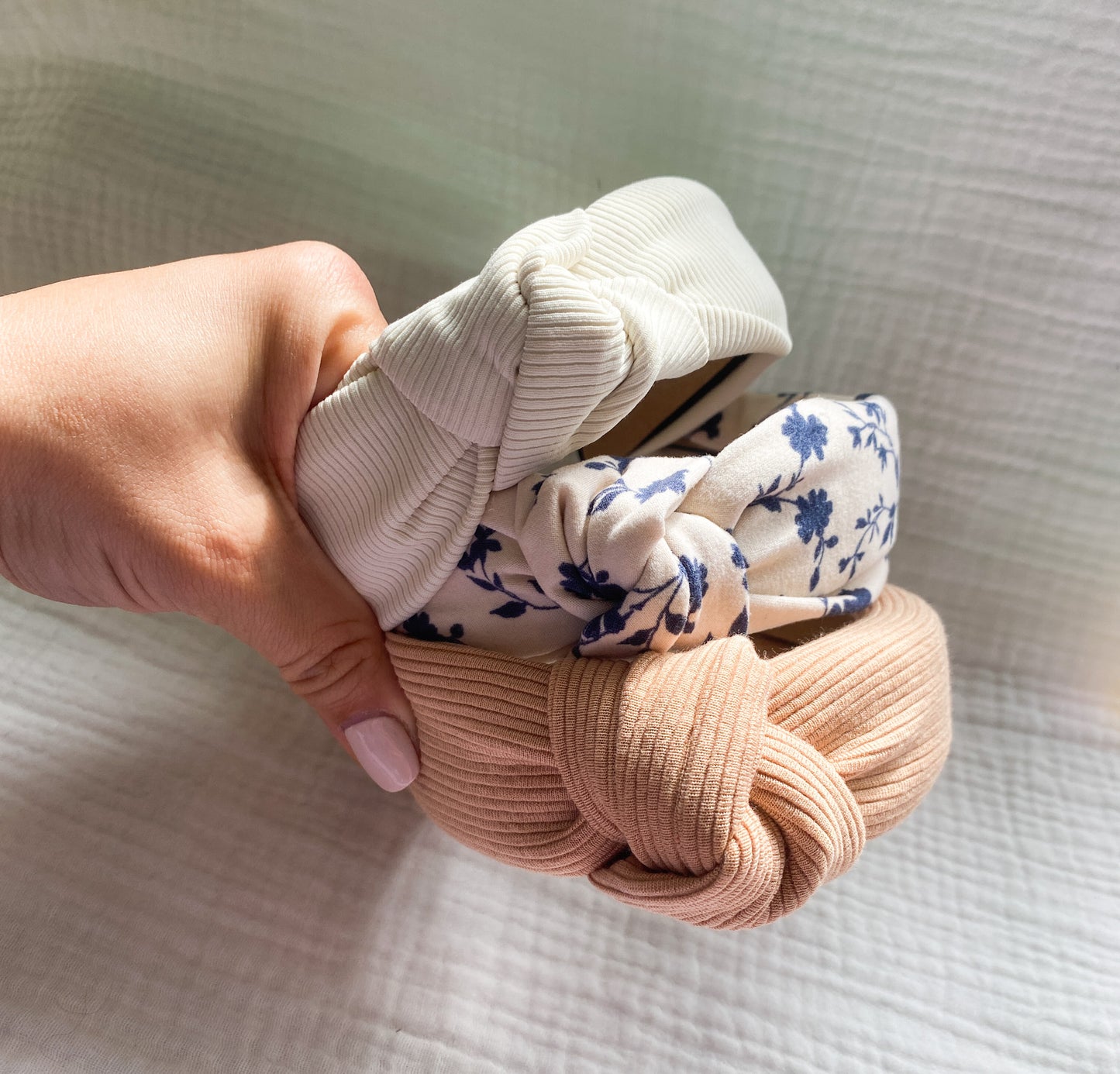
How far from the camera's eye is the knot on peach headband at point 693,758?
0.43m

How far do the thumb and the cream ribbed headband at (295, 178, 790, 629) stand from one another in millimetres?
16

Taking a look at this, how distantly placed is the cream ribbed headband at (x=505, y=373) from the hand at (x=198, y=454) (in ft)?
0.09

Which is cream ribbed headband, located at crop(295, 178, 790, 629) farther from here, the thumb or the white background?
the white background

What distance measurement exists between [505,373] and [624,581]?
12cm

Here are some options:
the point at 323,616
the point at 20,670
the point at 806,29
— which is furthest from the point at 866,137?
the point at 20,670

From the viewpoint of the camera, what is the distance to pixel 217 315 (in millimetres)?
521

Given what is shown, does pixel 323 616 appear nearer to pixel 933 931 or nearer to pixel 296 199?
pixel 296 199

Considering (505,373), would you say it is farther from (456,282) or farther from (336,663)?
(456,282)

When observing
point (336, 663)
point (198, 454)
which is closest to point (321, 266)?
point (198, 454)

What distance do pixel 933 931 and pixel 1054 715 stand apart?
0.87ft

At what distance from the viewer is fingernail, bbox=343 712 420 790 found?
1.85 ft

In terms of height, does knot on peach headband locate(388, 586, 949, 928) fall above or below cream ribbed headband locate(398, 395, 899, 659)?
below

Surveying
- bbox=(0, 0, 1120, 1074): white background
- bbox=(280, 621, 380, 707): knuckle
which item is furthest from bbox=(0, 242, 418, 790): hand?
bbox=(0, 0, 1120, 1074): white background

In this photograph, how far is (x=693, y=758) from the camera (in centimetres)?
43
